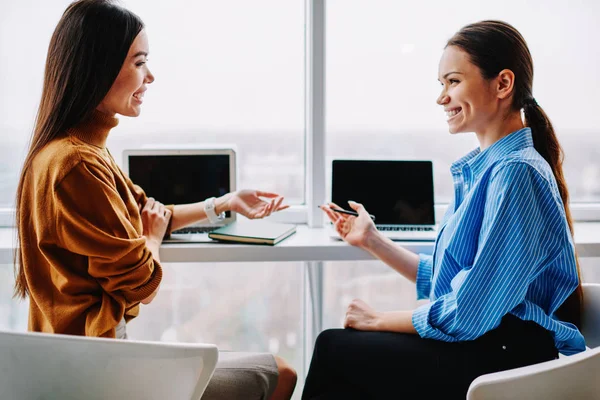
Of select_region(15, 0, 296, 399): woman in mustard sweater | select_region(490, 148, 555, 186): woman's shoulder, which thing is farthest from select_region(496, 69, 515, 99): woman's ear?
select_region(15, 0, 296, 399): woman in mustard sweater

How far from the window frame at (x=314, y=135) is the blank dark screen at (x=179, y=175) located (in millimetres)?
366

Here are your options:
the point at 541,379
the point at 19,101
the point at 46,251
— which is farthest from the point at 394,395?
the point at 19,101

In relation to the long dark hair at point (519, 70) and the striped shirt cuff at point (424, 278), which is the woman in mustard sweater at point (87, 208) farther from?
the long dark hair at point (519, 70)

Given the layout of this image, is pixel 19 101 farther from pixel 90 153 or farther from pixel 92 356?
pixel 92 356

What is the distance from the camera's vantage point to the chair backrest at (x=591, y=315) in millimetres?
1331

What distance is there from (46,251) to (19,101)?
51.0 inches

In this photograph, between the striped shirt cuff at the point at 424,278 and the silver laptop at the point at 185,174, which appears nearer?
the striped shirt cuff at the point at 424,278

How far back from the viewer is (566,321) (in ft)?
4.51

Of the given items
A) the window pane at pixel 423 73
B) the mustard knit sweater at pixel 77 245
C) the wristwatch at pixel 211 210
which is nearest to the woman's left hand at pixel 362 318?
the mustard knit sweater at pixel 77 245

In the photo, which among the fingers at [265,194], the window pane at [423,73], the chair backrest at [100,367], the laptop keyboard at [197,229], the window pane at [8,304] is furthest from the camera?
the window pane at [8,304]

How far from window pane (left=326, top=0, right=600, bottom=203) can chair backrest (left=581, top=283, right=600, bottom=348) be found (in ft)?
3.37

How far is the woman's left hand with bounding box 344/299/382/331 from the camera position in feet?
4.50

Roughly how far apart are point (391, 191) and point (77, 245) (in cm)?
118

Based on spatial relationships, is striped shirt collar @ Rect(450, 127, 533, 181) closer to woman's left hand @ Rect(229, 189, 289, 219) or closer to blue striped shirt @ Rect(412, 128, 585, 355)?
blue striped shirt @ Rect(412, 128, 585, 355)
